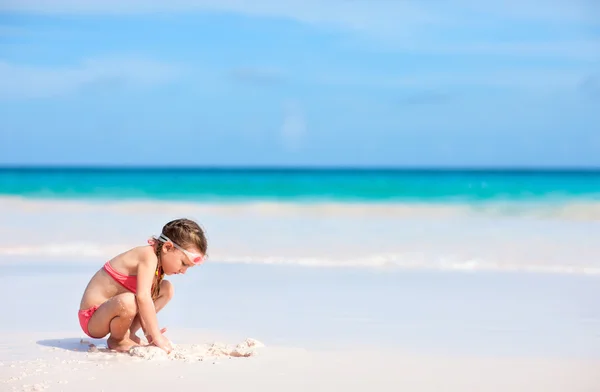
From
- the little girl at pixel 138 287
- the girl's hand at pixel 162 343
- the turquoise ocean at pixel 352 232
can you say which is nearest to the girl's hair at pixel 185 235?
the little girl at pixel 138 287

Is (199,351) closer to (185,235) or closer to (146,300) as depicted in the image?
(146,300)

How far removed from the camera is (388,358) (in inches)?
160

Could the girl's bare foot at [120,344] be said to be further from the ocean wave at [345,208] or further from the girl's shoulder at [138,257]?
the ocean wave at [345,208]

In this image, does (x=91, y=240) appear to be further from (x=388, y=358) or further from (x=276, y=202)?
(x=276, y=202)

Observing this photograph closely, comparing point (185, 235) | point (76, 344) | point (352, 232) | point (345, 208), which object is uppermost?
point (345, 208)

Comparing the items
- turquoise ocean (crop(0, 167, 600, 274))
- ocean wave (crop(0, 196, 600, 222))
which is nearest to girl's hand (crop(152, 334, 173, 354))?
turquoise ocean (crop(0, 167, 600, 274))

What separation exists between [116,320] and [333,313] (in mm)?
1786

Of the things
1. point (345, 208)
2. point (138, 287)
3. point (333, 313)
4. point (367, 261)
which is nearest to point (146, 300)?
point (138, 287)

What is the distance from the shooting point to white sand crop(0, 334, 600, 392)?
11.4ft

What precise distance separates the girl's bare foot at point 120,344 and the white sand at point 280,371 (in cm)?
5

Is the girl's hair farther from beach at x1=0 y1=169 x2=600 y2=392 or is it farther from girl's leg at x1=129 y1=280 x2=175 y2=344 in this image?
beach at x1=0 y1=169 x2=600 y2=392

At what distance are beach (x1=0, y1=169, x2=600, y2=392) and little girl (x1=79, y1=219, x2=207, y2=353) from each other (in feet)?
0.41

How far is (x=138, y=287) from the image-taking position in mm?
3984

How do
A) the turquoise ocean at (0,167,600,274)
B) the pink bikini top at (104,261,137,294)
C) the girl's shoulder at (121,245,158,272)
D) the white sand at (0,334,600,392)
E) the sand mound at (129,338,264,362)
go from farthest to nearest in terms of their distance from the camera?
1. the turquoise ocean at (0,167,600,274)
2. the pink bikini top at (104,261,137,294)
3. the girl's shoulder at (121,245,158,272)
4. the sand mound at (129,338,264,362)
5. the white sand at (0,334,600,392)
